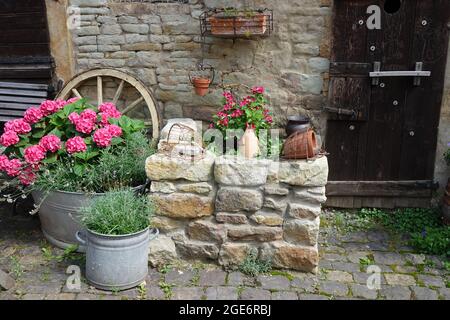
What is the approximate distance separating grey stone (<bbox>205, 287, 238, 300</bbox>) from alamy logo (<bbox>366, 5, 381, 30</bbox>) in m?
2.63

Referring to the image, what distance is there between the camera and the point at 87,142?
13.2 ft

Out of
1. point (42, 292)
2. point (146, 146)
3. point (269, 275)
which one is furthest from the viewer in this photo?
point (146, 146)

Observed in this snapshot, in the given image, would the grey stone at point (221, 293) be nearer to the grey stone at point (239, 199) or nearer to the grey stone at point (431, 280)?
the grey stone at point (239, 199)

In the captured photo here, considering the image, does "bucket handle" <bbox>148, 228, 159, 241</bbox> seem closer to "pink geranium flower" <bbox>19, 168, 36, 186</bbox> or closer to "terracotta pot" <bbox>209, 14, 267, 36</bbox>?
"pink geranium flower" <bbox>19, 168, 36, 186</bbox>

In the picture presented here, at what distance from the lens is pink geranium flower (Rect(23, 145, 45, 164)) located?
391cm

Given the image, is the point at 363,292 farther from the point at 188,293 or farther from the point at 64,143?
the point at 64,143

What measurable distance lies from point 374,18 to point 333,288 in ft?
7.92

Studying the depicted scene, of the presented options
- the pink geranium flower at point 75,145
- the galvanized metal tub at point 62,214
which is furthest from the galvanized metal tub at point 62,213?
the pink geranium flower at point 75,145

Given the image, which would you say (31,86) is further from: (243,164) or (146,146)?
(243,164)

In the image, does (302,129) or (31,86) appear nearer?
(302,129)

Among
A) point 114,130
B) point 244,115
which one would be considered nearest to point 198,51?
point 244,115

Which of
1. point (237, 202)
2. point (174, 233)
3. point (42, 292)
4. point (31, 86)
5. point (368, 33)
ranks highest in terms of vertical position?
Answer: point (368, 33)

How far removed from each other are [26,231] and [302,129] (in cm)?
255

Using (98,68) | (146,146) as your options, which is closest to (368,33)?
(146,146)
